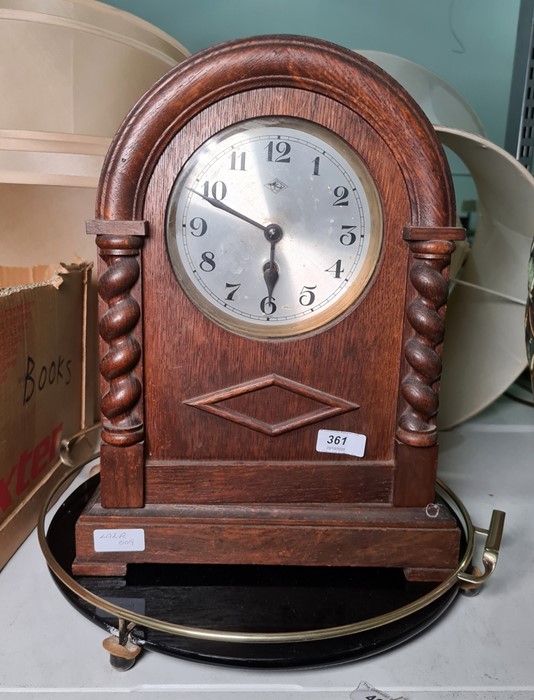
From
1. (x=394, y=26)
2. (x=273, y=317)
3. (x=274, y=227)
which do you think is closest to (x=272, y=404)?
(x=273, y=317)

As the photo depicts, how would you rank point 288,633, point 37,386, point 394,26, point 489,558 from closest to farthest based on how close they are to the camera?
1. point 288,633
2. point 489,558
3. point 37,386
4. point 394,26

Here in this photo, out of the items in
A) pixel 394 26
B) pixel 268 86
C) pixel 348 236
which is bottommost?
pixel 348 236

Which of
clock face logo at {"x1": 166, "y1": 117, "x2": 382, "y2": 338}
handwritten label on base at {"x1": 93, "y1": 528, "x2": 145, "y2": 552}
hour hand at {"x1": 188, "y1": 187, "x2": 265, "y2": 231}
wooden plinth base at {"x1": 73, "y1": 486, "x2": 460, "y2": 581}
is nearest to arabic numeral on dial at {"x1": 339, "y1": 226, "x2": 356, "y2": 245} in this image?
clock face logo at {"x1": 166, "y1": 117, "x2": 382, "y2": 338}

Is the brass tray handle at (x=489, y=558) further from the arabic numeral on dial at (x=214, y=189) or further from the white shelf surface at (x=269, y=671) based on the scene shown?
the arabic numeral on dial at (x=214, y=189)

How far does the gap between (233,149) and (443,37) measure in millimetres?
1123

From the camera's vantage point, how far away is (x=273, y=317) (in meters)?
0.77

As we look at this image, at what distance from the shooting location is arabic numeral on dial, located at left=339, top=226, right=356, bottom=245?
0.75 meters

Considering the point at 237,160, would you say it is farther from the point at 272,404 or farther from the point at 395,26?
the point at 395,26

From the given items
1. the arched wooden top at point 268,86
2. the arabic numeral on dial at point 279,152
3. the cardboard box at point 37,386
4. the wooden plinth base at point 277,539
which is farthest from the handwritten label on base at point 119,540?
the arabic numeral on dial at point 279,152

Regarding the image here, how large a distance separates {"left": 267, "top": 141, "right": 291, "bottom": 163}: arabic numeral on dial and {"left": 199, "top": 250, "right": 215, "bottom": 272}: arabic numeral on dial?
136 millimetres

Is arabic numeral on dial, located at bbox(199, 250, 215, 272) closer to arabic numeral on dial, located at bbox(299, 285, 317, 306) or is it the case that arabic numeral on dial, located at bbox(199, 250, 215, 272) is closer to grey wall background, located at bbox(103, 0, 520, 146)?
arabic numeral on dial, located at bbox(299, 285, 317, 306)

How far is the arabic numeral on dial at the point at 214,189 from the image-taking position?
0.73m

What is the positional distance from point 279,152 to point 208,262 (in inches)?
6.3

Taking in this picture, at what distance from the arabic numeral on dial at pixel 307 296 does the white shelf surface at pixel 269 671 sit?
0.43 m
